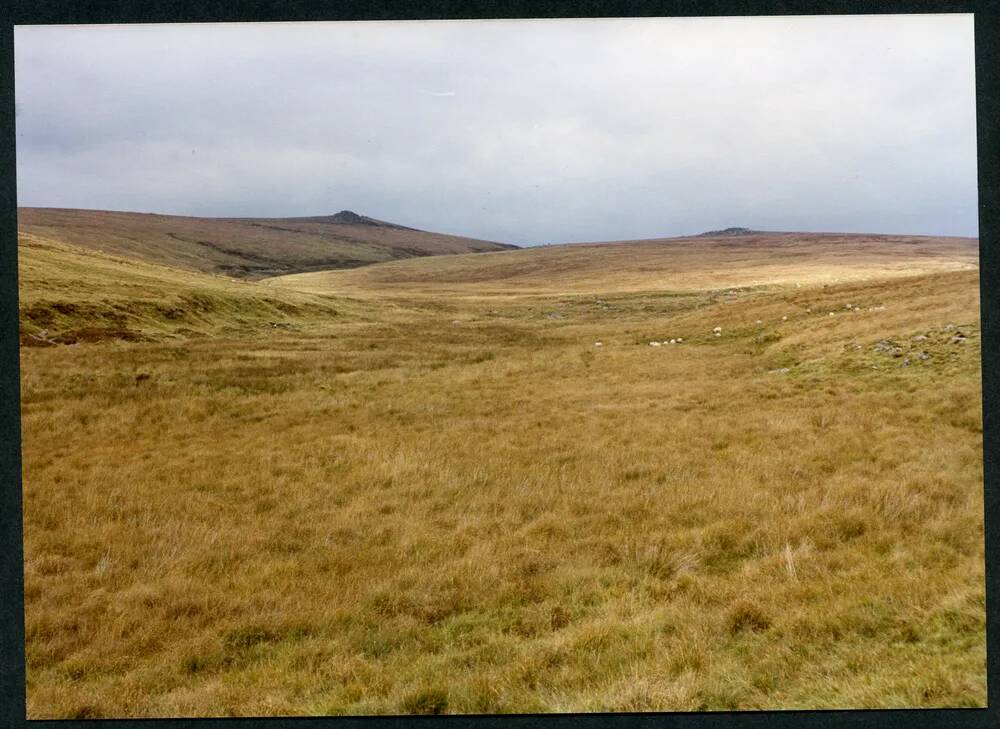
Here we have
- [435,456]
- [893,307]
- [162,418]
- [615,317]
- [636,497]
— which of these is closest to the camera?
[636,497]

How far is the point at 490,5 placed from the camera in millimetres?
3881

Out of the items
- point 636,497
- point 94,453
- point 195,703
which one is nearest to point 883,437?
point 636,497

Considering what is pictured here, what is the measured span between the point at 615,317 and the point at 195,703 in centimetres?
3046

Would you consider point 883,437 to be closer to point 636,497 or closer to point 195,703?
point 636,497

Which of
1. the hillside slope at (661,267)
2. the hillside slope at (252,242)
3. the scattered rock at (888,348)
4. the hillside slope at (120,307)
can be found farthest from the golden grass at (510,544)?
the hillside slope at (252,242)

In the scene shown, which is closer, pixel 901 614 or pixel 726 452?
pixel 901 614

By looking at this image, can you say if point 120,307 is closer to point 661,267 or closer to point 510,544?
point 510,544

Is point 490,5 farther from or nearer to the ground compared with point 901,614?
farther from the ground

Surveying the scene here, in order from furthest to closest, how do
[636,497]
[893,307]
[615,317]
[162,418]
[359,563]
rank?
[615,317]
[893,307]
[162,418]
[636,497]
[359,563]

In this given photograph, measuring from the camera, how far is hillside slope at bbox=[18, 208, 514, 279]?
6862 cm

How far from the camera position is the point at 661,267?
62.5 m

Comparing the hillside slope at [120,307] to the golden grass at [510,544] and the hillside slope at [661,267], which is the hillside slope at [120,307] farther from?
the hillside slope at [661,267]

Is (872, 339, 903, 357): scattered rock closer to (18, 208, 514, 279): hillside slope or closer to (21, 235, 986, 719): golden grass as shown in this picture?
(21, 235, 986, 719): golden grass

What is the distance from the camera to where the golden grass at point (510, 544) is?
3.56 meters
